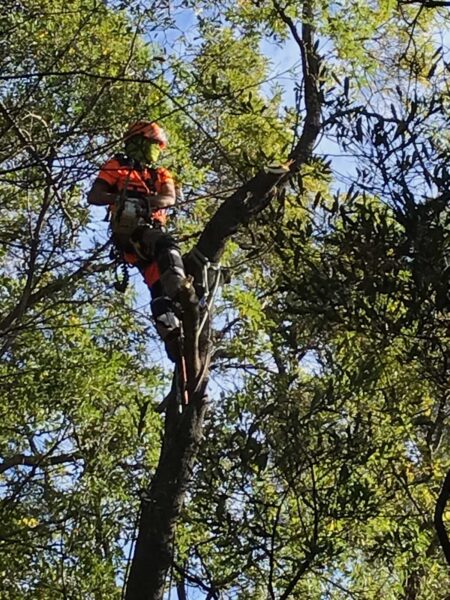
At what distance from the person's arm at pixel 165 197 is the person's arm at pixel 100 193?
211 millimetres

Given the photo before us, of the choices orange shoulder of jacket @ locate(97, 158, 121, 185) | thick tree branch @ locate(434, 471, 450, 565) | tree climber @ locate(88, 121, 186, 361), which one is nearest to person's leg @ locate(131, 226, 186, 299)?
tree climber @ locate(88, 121, 186, 361)

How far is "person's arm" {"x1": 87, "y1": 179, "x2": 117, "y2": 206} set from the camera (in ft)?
15.1

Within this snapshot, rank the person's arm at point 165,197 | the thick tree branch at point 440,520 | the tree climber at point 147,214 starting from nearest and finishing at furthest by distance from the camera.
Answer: the thick tree branch at point 440,520
the tree climber at point 147,214
the person's arm at point 165,197

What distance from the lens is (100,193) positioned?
15.1 feet

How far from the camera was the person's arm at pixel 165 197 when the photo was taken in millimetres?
4570

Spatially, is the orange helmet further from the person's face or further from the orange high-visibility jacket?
the orange high-visibility jacket

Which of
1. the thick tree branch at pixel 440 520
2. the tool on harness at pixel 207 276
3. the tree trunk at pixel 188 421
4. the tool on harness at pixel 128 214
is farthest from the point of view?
the tool on harness at pixel 128 214

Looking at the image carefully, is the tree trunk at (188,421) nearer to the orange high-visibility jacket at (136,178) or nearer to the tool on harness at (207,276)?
the tool on harness at (207,276)

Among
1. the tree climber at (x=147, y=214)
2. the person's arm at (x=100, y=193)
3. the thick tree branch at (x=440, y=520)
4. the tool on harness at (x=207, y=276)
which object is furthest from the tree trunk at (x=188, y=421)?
the thick tree branch at (x=440, y=520)

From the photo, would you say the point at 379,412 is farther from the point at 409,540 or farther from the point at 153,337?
the point at 153,337

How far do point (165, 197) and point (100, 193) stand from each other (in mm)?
328

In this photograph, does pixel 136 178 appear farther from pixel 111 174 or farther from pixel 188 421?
pixel 188 421

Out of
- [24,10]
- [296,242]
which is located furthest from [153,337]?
[296,242]

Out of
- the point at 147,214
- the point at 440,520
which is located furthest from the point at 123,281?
the point at 440,520
